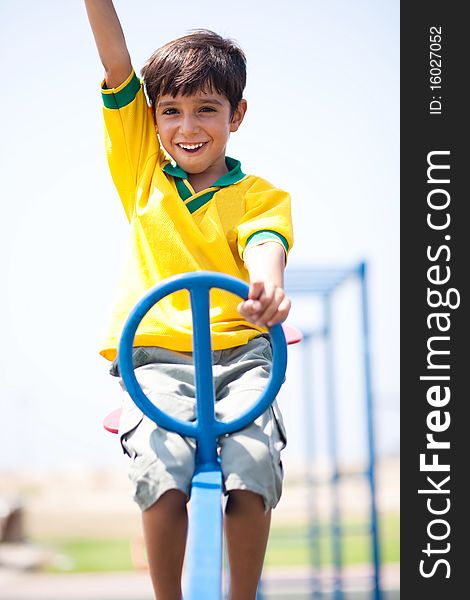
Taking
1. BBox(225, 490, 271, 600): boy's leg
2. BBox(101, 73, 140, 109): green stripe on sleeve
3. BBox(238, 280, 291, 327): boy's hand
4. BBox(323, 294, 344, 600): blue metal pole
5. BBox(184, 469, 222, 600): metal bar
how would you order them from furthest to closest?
BBox(323, 294, 344, 600): blue metal pole
BBox(101, 73, 140, 109): green stripe on sleeve
BBox(225, 490, 271, 600): boy's leg
BBox(238, 280, 291, 327): boy's hand
BBox(184, 469, 222, 600): metal bar

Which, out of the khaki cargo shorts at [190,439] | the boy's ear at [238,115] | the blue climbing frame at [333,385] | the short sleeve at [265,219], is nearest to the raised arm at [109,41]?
the boy's ear at [238,115]

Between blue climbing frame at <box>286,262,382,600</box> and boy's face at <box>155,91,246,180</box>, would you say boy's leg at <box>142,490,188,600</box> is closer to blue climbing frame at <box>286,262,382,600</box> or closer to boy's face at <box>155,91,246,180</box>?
boy's face at <box>155,91,246,180</box>

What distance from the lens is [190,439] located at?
164 cm

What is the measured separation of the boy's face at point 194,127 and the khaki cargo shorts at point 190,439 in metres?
0.42

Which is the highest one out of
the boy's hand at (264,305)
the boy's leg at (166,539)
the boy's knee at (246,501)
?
the boy's hand at (264,305)

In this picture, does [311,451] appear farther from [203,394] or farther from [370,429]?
[203,394]

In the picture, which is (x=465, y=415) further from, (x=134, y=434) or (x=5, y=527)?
(x=5, y=527)

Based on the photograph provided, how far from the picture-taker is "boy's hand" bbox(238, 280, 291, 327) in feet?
4.96

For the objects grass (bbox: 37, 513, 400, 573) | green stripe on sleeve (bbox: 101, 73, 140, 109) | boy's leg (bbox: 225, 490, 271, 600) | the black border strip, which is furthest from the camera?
grass (bbox: 37, 513, 400, 573)

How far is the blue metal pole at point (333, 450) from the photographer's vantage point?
503cm

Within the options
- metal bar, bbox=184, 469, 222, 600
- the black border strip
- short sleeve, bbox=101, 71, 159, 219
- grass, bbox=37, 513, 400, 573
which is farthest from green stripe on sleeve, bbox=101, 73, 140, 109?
grass, bbox=37, 513, 400, 573

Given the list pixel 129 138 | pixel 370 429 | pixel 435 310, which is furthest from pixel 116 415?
pixel 370 429

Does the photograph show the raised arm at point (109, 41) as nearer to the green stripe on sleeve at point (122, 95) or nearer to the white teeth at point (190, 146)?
the green stripe on sleeve at point (122, 95)

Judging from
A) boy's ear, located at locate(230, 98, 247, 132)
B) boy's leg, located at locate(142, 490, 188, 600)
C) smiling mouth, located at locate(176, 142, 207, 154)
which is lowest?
boy's leg, located at locate(142, 490, 188, 600)
